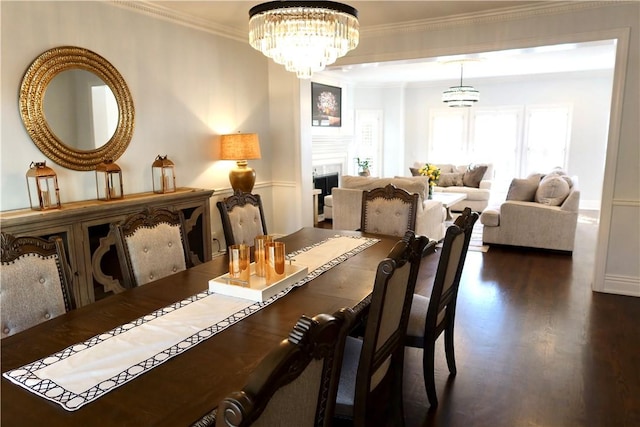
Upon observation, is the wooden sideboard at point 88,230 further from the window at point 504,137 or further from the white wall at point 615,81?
the window at point 504,137

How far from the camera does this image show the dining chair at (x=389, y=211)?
345cm

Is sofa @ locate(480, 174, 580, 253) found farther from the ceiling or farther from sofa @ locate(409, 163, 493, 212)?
sofa @ locate(409, 163, 493, 212)

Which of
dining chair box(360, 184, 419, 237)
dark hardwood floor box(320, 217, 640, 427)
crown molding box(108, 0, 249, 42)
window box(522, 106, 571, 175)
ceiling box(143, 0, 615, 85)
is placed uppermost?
ceiling box(143, 0, 615, 85)

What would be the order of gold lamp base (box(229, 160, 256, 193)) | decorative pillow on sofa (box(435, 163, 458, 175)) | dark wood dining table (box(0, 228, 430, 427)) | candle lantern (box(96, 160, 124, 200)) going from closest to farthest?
dark wood dining table (box(0, 228, 430, 427)) < candle lantern (box(96, 160, 124, 200)) < gold lamp base (box(229, 160, 256, 193)) < decorative pillow on sofa (box(435, 163, 458, 175))

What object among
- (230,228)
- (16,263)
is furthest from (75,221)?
(16,263)

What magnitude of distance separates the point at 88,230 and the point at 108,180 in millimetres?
518

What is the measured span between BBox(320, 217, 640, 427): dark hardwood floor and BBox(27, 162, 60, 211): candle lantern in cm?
273

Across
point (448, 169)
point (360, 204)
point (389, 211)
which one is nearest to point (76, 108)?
point (389, 211)

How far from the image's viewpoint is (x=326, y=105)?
322 inches

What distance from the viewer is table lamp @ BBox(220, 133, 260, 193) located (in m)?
4.70

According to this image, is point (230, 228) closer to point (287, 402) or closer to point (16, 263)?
point (16, 263)

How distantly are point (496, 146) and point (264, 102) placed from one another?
226 inches

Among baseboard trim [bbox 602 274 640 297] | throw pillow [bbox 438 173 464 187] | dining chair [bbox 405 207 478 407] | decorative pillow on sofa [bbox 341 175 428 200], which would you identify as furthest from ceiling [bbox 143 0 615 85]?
dining chair [bbox 405 207 478 407]

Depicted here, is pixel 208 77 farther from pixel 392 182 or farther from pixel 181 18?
pixel 392 182
